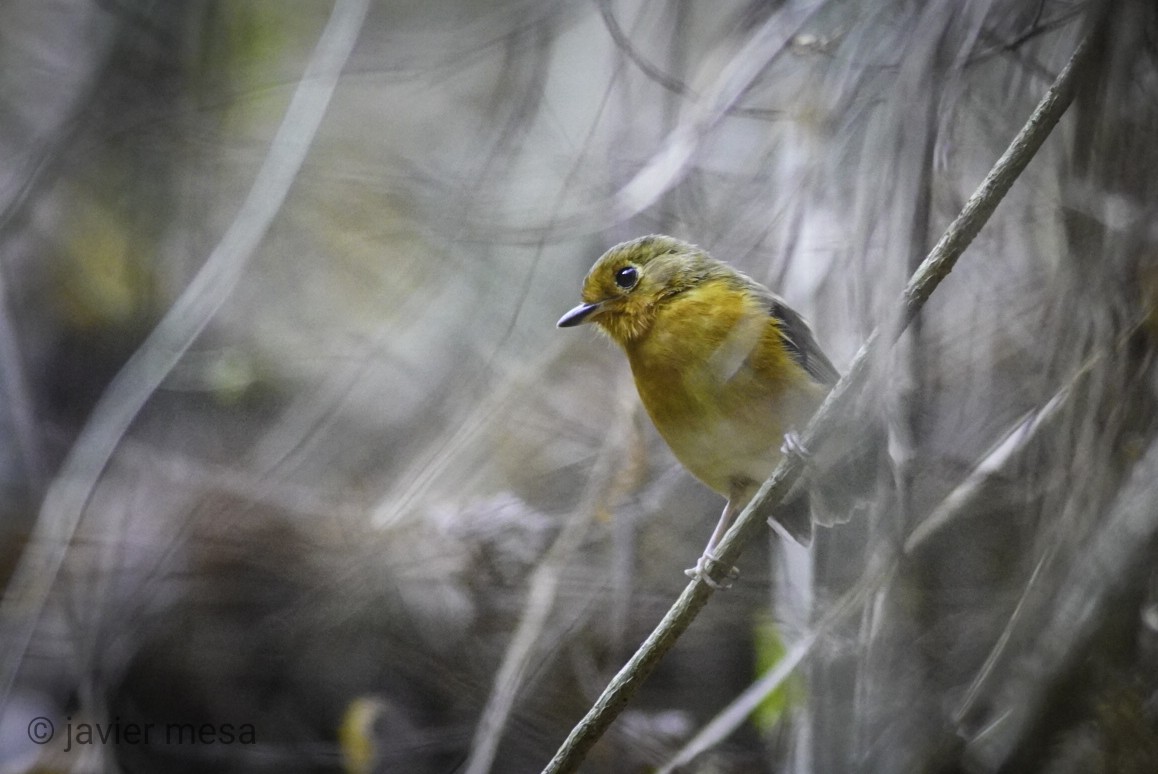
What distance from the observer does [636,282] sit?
4.73ft

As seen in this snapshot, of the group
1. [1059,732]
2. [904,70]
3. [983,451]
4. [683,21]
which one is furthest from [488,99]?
[1059,732]

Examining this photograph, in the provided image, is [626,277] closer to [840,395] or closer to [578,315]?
[578,315]

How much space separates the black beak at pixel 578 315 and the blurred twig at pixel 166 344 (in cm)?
47

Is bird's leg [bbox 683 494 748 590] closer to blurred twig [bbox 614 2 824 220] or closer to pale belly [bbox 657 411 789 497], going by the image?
pale belly [bbox 657 411 789 497]

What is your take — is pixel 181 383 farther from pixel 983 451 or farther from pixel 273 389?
pixel 983 451

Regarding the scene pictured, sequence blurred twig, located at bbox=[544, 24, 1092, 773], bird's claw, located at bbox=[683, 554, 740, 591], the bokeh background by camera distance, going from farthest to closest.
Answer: the bokeh background, bird's claw, located at bbox=[683, 554, 740, 591], blurred twig, located at bbox=[544, 24, 1092, 773]

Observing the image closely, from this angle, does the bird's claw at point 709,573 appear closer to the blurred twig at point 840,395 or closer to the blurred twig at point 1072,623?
the blurred twig at point 840,395

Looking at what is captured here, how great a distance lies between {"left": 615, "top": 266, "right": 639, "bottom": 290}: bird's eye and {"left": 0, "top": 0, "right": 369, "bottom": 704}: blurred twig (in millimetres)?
516

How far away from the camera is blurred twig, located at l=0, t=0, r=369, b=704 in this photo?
4.91 ft

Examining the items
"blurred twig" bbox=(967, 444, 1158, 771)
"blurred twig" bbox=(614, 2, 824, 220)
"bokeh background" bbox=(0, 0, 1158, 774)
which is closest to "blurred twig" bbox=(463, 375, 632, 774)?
"bokeh background" bbox=(0, 0, 1158, 774)

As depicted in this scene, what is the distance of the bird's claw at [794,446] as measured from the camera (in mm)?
1179

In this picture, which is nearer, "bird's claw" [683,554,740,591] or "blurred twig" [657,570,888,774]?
"bird's claw" [683,554,740,591]

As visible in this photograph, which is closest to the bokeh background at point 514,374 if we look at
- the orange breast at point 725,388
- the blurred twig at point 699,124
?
the blurred twig at point 699,124

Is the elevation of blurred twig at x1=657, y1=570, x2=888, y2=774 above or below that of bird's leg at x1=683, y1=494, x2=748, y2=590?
below
